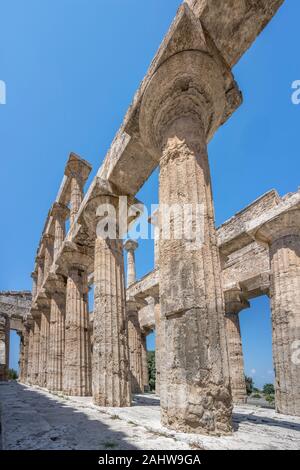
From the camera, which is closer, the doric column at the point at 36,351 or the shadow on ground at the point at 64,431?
the shadow on ground at the point at 64,431

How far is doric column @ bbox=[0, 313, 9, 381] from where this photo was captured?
24859 mm

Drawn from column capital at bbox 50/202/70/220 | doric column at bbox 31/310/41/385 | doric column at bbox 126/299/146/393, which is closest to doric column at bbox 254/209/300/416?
doric column at bbox 126/299/146/393

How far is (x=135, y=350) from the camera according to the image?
19.2m

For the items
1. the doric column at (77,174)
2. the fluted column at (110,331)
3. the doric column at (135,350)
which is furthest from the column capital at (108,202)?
the doric column at (135,350)

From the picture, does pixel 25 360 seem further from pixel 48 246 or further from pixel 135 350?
pixel 48 246

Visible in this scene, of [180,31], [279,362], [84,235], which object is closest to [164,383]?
[180,31]

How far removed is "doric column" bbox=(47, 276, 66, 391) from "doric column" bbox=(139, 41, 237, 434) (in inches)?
385

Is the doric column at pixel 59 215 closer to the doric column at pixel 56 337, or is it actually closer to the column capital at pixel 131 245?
the doric column at pixel 56 337

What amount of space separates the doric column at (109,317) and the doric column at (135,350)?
32.5 feet

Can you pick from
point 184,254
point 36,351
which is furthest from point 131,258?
point 184,254

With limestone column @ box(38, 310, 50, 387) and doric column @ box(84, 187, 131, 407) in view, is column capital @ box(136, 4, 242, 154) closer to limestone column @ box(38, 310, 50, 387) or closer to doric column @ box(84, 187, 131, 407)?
doric column @ box(84, 187, 131, 407)

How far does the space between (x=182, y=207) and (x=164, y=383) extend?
8.25 feet

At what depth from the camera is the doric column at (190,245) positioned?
4156 mm
